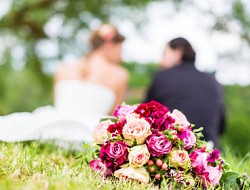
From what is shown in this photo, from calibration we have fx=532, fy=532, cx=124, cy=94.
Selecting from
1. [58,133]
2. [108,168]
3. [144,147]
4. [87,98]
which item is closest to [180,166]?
[144,147]

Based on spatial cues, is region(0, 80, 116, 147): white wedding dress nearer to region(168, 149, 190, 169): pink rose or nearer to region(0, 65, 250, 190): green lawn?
region(0, 65, 250, 190): green lawn

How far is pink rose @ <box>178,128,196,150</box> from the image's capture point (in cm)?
283

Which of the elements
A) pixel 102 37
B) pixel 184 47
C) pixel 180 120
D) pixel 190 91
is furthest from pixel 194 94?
pixel 180 120

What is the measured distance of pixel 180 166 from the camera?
9.16 ft

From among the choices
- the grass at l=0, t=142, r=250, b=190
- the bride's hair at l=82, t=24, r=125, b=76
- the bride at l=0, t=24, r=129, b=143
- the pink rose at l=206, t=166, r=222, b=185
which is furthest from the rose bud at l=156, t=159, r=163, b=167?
the bride's hair at l=82, t=24, r=125, b=76

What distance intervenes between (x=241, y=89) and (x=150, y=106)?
10.6m

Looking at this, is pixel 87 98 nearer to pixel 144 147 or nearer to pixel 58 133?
pixel 58 133

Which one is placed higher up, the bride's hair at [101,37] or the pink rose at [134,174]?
the bride's hair at [101,37]

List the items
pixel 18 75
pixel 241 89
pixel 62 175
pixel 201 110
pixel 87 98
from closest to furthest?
1. pixel 62 175
2. pixel 201 110
3. pixel 87 98
4. pixel 241 89
5. pixel 18 75

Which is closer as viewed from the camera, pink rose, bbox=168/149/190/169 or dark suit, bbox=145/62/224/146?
pink rose, bbox=168/149/190/169

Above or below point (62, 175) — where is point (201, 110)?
above

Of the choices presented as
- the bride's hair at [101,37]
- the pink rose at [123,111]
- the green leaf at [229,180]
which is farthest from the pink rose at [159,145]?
the bride's hair at [101,37]

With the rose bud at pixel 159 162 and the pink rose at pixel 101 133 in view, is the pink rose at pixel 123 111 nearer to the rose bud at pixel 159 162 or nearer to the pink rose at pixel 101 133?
the pink rose at pixel 101 133

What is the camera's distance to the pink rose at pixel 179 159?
2.74 m
